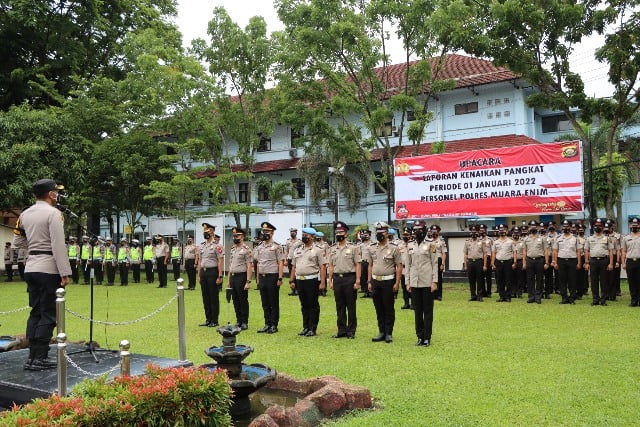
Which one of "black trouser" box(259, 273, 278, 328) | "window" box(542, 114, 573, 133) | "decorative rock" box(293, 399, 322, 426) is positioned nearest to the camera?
"decorative rock" box(293, 399, 322, 426)

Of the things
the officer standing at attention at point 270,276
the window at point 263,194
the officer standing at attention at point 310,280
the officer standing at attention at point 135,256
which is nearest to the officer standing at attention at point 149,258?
the officer standing at attention at point 135,256

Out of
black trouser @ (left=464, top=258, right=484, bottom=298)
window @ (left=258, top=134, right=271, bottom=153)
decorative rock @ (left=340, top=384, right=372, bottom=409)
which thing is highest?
window @ (left=258, top=134, right=271, bottom=153)

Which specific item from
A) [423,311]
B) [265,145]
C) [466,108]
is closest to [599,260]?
[423,311]

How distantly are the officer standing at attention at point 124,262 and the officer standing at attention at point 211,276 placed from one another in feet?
34.8

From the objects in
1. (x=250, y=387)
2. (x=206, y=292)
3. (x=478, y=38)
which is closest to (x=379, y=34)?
(x=478, y=38)

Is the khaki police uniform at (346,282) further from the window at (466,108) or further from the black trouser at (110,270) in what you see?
the window at (466,108)

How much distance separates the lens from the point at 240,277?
10.2 meters

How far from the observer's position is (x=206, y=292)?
10773mm

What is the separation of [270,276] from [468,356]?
12.6 feet

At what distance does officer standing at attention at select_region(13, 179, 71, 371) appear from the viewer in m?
5.73

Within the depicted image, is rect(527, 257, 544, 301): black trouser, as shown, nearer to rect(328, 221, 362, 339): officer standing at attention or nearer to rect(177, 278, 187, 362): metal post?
rect(328, 221, 362, 339): officer standing at attention

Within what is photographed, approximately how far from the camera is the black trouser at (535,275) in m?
13.2

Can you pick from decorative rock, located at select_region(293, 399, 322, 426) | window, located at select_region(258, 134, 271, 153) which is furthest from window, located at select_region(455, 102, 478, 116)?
decorative rock, located at select_region(293, 399, 322, 426)

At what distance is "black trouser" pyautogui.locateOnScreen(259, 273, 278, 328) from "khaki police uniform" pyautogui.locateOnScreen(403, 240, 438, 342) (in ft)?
8.01
